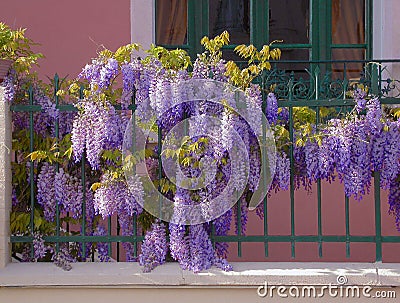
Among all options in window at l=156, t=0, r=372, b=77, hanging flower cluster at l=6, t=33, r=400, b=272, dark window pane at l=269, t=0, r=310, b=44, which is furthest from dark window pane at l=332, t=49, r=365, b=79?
A: hanging flower cluster at l=6, t=33, r=400, b=272

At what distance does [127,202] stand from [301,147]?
3.69 ft

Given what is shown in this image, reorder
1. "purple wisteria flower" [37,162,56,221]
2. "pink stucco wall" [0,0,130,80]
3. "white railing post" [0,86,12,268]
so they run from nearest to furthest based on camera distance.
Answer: "white railing post" [0,86,12,268]
"purple wisteria flower" [37,162,56,221]
"pink stucco wall" [0,0,130,80]

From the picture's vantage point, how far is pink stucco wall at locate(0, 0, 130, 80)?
6676mm

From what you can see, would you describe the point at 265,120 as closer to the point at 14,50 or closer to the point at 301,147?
the point at 301,147

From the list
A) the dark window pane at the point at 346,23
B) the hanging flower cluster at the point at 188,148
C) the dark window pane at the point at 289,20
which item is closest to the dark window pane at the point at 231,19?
the dark window pane at the point at 289,20

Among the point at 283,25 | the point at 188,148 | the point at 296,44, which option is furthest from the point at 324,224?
the point at 188,148

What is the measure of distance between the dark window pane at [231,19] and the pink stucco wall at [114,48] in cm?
78

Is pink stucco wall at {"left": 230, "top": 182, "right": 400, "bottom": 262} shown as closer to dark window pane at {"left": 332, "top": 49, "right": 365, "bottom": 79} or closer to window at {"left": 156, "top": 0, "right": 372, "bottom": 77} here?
dark window pane at {"left": 332, "top": 49, "right": 365, "bottom": 79}

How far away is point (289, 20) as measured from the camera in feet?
22.9

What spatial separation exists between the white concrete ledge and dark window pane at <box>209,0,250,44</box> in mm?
2735

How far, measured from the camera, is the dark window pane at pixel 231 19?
6.96 m

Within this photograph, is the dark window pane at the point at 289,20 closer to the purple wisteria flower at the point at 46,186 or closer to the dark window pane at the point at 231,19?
the dark window pane at the point at 231,19

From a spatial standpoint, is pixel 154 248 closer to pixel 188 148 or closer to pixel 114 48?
pixel 188 148

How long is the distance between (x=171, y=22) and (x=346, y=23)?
60.9 inches
